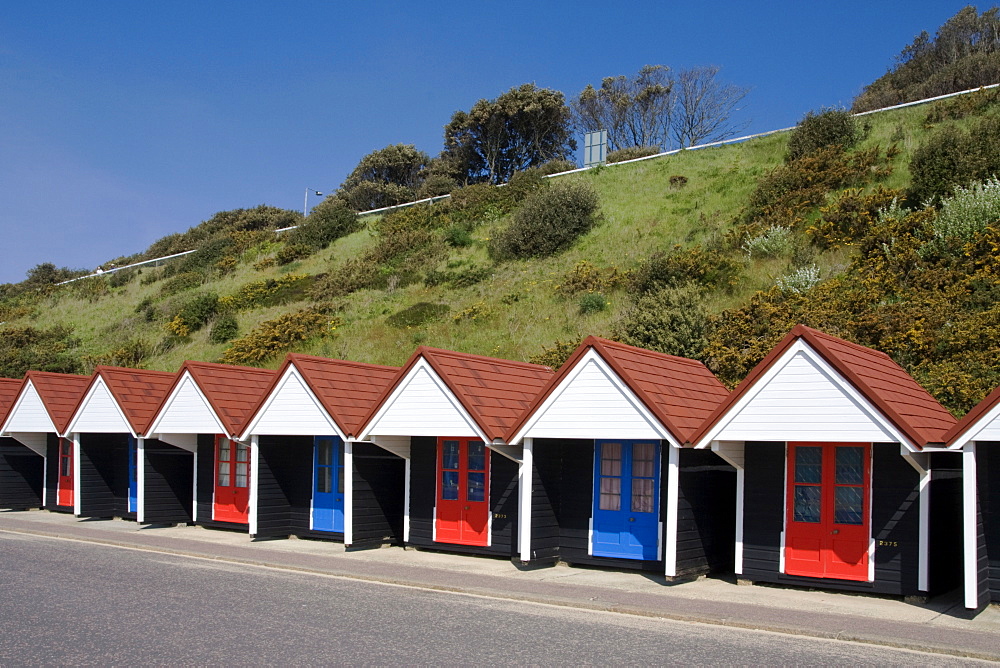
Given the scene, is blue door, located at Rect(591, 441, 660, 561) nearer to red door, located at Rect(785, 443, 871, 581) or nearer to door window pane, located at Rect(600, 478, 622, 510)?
door window pane, located at Rect(600, 478, 622, 510)

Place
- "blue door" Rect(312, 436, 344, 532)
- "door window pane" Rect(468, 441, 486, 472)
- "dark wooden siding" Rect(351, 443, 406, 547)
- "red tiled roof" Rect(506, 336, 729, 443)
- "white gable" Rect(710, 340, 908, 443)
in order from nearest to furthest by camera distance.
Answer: "white gable" Rect(710, 340, 908, 443), "red tiled roof" Rect(506, 336, 729, 443), "door window pane" Rect(468, 441, 486, 472), "dark wooden siding" Rect(351, 443, 406, 547), "blue door" Rect(312, 436, 344, 532)

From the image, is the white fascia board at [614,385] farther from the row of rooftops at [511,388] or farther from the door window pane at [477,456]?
the door window pane at [477,456]

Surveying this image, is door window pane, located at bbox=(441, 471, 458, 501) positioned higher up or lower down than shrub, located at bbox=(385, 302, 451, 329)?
lower down

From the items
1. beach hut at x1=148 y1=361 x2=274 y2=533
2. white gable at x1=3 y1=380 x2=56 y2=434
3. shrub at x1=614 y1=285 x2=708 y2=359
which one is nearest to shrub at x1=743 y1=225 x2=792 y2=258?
shrub at x1=614 y1=285 x2=708 y2=359

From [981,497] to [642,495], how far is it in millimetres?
4985

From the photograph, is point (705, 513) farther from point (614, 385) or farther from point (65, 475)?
point (65, 475)

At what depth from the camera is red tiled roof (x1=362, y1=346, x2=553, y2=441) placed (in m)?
15.8

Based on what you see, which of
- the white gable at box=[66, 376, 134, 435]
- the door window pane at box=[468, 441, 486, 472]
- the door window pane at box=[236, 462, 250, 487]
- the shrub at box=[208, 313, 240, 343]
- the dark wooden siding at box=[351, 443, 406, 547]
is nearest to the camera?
the door window pane at box=[468, 441, 486, 472]

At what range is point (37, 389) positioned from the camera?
24.6 metres

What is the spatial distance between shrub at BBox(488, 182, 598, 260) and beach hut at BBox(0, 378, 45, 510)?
74.0 feet

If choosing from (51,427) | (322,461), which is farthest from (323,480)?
(51,427)

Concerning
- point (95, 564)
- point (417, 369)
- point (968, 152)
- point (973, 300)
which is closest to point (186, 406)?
point (95, 564)

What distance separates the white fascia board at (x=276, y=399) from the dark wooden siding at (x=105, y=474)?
6324mm

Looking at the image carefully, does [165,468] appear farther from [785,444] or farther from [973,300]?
[973,300]
